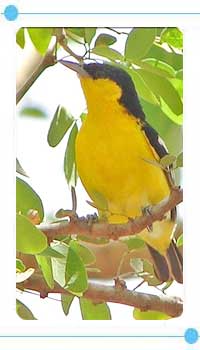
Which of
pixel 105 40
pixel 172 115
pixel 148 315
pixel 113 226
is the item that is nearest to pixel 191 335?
pixel 148 315

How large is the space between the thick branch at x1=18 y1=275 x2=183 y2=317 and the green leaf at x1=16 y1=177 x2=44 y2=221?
0.08 m

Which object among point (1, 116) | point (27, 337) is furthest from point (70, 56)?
point (27, 337)

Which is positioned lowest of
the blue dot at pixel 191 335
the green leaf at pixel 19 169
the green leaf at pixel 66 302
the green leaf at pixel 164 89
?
the blue dot at pixel 191 335

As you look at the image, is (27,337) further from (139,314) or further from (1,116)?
(1,116)

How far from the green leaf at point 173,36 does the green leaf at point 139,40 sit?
12 millimetres

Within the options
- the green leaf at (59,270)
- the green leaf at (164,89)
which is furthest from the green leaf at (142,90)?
the green leaf at (59,270)

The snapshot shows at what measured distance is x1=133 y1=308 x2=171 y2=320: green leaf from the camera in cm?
75

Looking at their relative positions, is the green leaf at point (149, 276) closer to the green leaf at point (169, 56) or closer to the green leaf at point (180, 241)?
the green leaf at point (180, 241)

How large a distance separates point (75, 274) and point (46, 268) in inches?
1.4

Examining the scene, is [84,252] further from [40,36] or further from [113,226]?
[40,36]

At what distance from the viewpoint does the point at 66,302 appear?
75 centimetres

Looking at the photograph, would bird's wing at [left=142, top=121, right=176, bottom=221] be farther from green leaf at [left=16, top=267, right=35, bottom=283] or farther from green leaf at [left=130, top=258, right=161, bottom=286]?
green leaf at [left=16, top=267, right=35, bottom=283]

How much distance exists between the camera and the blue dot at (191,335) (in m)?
0.75

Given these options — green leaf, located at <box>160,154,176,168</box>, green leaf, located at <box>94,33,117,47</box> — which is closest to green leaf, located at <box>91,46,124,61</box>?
green leaf, located at <box>94,33,117,47</box>
